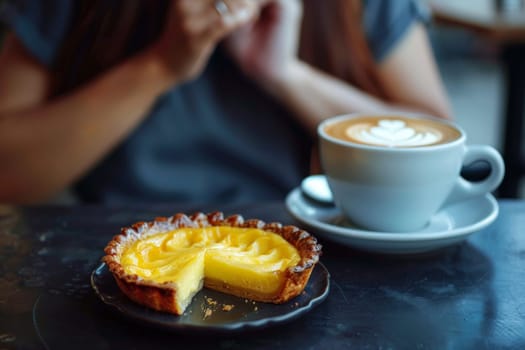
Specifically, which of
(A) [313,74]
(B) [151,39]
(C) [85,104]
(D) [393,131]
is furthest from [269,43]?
(D) [393,131]

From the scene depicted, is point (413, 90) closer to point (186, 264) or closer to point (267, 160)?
point (267, 160)

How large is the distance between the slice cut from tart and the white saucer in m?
0.07

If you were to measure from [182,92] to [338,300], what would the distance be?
809 millimetres

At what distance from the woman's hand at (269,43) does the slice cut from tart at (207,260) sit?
2.04ft

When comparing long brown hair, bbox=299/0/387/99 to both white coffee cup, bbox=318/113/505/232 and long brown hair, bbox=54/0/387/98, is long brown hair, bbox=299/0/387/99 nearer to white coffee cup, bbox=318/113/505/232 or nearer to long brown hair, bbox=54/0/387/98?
long brown hair, bbox=54/0/387/98

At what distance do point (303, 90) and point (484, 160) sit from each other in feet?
1.91

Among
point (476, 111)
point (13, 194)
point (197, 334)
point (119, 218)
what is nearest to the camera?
point (197, 334)

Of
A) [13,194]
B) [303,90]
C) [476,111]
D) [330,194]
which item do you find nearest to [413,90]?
[303,90]

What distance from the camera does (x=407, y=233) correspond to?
79 cm

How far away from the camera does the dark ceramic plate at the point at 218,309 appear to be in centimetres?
56

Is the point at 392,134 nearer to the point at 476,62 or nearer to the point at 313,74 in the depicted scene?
the point at 313,74

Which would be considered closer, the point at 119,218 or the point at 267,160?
the point at 119,218

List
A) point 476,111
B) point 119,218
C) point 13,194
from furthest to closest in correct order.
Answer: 1. point 476,111
2. point 13,194
3. point 119,218

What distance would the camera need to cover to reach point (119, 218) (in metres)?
0.90
